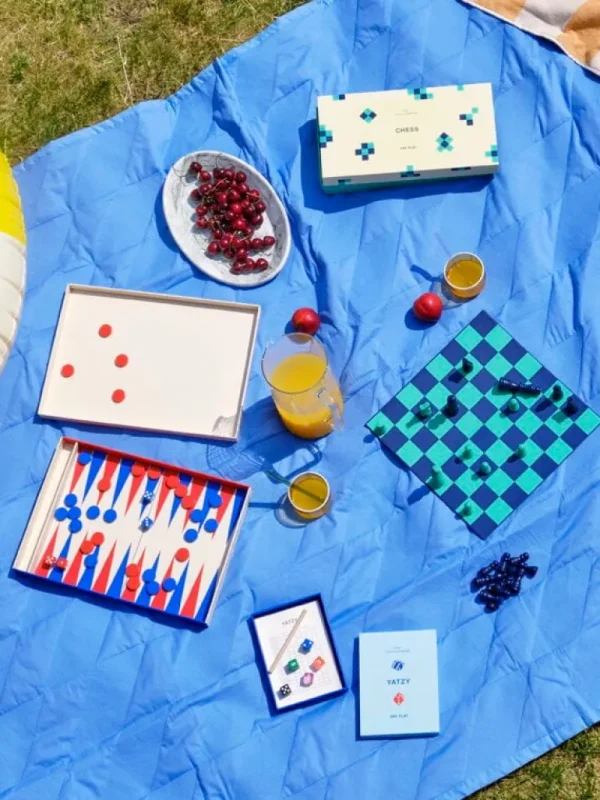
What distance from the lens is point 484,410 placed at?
2043mm

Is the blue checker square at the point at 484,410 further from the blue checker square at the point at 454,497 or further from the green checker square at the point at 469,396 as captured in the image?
the blue checker square at the point at 454,497

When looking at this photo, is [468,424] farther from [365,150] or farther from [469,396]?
[365,150]

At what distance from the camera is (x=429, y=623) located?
1961 millimetres

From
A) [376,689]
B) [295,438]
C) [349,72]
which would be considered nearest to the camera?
[376,689]

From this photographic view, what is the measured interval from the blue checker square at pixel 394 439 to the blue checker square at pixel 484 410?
6.9 inches

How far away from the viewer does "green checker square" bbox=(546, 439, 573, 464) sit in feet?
6.56

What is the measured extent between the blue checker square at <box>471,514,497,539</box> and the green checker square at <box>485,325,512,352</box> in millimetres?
403

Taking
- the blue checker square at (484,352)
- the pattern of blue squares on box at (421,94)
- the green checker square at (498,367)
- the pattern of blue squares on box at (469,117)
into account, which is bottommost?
the green checker square at (498,367)

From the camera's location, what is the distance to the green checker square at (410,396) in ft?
6.78

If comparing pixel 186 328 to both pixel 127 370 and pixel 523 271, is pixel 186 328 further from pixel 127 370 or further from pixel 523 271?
pixel 523 271

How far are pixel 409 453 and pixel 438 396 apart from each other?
0.50 feet

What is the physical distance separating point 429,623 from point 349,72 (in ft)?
4.55

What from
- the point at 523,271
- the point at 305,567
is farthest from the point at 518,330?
the point at 305,567

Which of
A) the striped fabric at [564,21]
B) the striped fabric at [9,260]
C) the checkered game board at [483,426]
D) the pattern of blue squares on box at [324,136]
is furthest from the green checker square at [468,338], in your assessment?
the striped fabric at [9,260]
